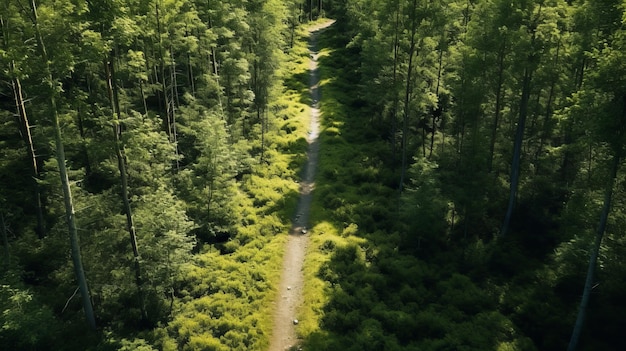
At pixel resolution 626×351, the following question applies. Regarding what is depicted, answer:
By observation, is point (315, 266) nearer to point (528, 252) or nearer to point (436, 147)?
point (528, 252)

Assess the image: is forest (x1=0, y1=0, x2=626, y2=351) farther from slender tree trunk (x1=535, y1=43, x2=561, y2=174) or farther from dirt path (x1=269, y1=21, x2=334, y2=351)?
dirt path (x1=269, y1=21, x2=334, y2=351)

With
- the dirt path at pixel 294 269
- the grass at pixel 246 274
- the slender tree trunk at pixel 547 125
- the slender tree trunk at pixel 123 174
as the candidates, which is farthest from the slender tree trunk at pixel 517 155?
the slender tree trunk at pixel 123 174

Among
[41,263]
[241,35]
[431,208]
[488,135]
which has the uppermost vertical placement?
[241,35]

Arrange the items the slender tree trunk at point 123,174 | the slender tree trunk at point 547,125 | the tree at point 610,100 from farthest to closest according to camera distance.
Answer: the slender tree trunk at point 547,125 < the slender tree trunk at point 123,174 < the tree at point 610,100

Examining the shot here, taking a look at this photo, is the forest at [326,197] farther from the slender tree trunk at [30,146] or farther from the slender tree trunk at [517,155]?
the slender tree trunk at [30,146]

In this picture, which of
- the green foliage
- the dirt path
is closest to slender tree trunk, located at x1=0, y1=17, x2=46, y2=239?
the green foliage

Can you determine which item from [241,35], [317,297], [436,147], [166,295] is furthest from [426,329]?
[241,35]

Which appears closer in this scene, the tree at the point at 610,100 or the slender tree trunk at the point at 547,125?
the tree at the point at 610,100
